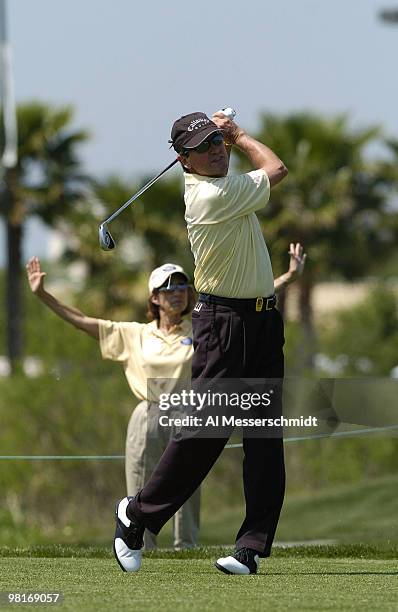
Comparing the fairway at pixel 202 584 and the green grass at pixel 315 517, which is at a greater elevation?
the fairway at pixel 202 584

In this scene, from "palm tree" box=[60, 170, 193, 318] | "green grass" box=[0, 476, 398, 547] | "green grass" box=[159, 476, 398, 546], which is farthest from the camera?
"palm tree" box=[60, 170, 193, 318]

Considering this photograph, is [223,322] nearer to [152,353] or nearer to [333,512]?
[152,353]

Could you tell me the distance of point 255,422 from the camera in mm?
6453

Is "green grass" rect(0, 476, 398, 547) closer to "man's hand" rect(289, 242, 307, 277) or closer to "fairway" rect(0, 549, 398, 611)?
"man's hand" rect(289, 242, 307, 277)

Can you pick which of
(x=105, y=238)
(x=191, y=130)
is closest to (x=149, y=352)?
(x=105, y=238)

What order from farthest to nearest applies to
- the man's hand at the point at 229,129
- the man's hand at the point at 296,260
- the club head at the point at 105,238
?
1. the man's hand at the point at 296,260
2. the club head at the point at 105,238
3. the man's hand at the point at 229,129

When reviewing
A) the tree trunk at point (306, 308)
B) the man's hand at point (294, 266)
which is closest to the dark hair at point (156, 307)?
the man's hand at point (294, 266)

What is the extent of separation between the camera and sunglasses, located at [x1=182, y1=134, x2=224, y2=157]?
247 inches

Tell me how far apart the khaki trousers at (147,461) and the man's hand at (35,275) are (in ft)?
3.21

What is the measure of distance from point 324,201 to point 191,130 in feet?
83.6

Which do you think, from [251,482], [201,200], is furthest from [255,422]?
[201,200]

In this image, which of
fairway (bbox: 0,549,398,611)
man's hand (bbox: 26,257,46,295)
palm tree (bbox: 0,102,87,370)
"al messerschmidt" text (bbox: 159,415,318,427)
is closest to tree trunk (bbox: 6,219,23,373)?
palm tree (bbox: 0,102,87,370)

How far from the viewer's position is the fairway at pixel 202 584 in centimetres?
516

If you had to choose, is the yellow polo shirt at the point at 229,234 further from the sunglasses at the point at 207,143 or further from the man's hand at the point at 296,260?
the man's hand at the point at 296,260
